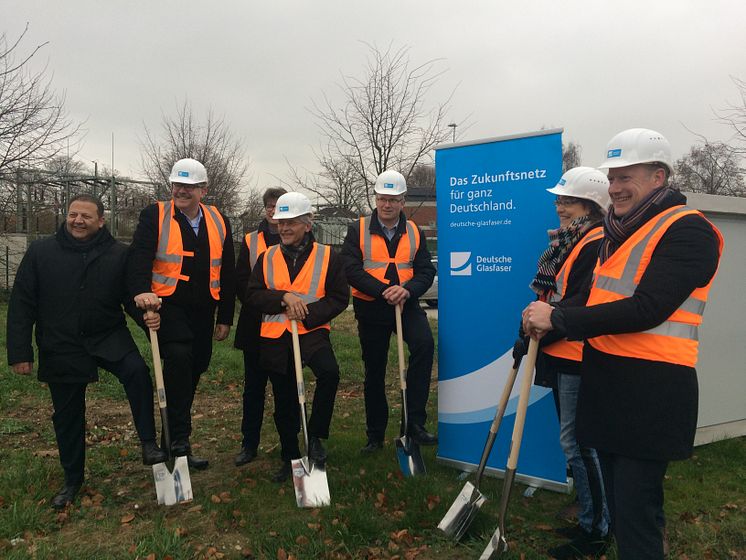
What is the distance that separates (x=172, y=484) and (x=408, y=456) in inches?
70.3

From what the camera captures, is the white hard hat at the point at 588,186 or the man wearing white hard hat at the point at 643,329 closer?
the man wearing white hard hat at the point at 643,329

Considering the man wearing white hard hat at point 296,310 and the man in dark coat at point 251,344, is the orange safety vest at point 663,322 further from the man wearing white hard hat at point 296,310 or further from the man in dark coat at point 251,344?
the man in dark coat at point 251,344

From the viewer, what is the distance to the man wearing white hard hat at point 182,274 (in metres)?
4.89

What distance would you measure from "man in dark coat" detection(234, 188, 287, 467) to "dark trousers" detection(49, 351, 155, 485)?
876 mm

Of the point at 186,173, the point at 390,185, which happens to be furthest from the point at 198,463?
the point at 390,185

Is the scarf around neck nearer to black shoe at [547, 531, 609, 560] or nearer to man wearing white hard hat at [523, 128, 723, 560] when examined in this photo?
man wearing white hard hat at [523, 128, 723, 560]

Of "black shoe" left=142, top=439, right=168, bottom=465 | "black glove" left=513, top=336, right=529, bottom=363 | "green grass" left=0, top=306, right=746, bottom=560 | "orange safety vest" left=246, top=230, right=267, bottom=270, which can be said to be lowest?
"green grass" left=0, top=306, right=746, bottom=560

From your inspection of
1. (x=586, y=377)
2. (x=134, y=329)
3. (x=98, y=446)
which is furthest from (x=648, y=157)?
(x=134, y=329)

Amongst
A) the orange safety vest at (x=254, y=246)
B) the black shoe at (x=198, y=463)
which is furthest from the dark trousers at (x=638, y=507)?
Result: the orange safety vest at (x=254, y=246)

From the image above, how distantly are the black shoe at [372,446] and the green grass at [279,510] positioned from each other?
0.08 metres

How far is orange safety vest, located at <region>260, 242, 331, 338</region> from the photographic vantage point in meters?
4.82

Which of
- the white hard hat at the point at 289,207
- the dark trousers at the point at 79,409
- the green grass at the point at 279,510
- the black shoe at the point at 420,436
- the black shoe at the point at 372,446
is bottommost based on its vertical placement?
the green grass at the point at 279,510

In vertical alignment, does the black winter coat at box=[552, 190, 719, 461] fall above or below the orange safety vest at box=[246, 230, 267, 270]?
below

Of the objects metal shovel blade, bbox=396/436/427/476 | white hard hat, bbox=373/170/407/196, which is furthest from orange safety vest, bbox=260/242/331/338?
metal shovel blade, bbox=396/436/427/476
